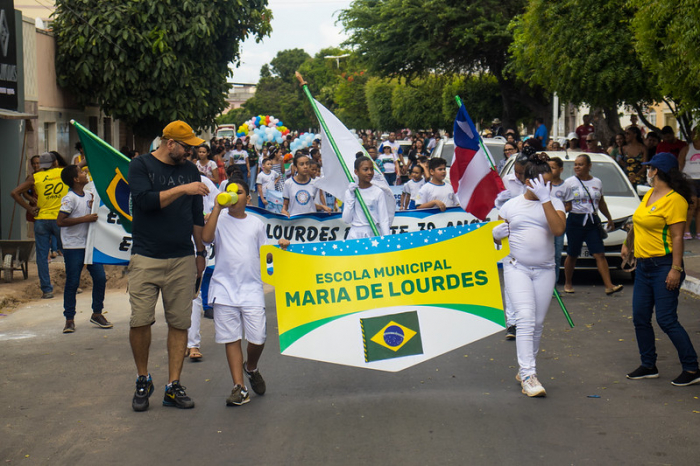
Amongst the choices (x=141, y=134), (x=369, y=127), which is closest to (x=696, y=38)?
(x=141, y=134)

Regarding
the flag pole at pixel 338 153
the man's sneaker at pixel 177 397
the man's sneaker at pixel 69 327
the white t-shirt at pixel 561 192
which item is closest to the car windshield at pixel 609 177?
the white t-shirt at pixel 561 192

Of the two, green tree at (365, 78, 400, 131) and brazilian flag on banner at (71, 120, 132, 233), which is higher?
green tree at (365, 78, 400, 131)

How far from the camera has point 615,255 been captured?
12.5 meters

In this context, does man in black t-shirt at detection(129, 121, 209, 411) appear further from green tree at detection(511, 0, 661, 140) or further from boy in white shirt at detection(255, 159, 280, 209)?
green tree at detection(511, 0, 661, 140)

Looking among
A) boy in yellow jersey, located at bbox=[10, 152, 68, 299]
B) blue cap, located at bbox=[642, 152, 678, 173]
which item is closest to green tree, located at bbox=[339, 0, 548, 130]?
boy in yellow jersey, located at bbox=[10, 152, 68, 299]

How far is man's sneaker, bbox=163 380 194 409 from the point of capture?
21.2ft

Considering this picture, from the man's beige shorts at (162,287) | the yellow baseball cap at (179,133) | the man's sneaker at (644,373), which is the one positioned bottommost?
the man's sneaker at (644,373)

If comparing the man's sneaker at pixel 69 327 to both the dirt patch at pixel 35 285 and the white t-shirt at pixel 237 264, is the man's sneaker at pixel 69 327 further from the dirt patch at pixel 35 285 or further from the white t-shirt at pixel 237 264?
the white t-shirt at pixel 237 264

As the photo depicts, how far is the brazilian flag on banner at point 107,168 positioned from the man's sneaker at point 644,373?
4370 mm

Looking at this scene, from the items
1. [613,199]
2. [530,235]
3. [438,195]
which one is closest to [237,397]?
[530,235]

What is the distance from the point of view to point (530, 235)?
6.82 meters

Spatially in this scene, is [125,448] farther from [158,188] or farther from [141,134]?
[141,134]

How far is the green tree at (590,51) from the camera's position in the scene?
17.2 metres

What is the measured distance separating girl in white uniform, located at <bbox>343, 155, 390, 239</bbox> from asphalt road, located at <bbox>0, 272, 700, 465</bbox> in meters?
1.40
